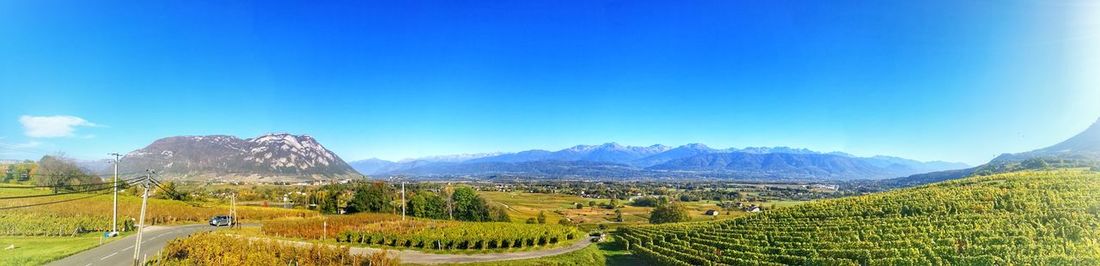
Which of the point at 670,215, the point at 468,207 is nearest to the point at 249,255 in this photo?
the point at 468,207

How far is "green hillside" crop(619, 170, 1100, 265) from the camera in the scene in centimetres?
2808

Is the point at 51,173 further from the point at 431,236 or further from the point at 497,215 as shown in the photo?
the point at 431,236

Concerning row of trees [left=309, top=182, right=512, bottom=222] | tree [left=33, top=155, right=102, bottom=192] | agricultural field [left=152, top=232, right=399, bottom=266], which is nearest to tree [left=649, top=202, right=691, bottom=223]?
row of trees [left=309, top=182, right=512, bottom=222]

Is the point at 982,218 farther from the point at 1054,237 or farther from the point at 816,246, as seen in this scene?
the point at 816,246

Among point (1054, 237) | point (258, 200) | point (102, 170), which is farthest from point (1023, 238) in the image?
point (102, 170)

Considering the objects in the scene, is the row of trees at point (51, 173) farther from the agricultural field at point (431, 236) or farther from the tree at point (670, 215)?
the tree at point (670, 215)

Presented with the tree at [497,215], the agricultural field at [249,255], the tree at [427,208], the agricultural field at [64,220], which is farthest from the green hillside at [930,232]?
the agricultural field at [64,220]

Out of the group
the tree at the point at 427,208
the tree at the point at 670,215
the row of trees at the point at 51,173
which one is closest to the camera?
the row of trees at the point at 51,173

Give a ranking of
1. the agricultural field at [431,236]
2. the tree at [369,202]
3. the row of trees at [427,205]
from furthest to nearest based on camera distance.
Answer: the tree at [369,202]
the row of trees at [427,205]
the agricultural field at [431,236]

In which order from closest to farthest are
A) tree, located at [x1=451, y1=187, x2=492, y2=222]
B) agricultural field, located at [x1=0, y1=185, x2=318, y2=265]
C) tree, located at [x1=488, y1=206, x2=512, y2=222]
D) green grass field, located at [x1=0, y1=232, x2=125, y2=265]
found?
green grass field, located at [x1=0, y1=232, x2=125, y2=265] → agricultural field, located at [x1=0, y1=185, x2=318, y2=265] → tree, located at [x1=451, y1=187, x2=492, y2=222] → tree, located at [x1=488, y1=206, x2=512, y2=222]

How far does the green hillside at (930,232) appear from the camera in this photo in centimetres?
2808

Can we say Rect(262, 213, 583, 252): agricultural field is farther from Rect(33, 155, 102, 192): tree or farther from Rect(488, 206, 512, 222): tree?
Rect(33, 155, 102, 192): tree

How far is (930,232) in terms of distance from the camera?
3347 cm

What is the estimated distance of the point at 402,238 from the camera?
151 feet
